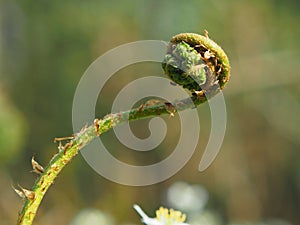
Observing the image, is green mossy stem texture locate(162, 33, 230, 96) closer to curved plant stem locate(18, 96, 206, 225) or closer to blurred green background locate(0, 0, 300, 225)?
curved plant stem locate(18, 96, 206, 225)

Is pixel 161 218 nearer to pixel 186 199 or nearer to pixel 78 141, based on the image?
pixel 78 141

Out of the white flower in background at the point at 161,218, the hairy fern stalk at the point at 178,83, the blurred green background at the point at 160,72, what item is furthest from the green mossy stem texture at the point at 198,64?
the blurred green background at the point at 160,72

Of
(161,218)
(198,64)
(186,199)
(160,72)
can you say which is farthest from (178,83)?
(160,72)

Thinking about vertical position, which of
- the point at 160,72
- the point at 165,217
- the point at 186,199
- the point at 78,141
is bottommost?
the point at 78,141

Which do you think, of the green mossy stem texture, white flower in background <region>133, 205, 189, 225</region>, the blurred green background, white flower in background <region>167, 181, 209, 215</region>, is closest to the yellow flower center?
white flower in background <region>133, 205, 189, 225</region>

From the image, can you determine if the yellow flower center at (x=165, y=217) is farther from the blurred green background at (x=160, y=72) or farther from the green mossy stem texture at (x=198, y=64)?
the blurred green background at (x=160, y=72)
